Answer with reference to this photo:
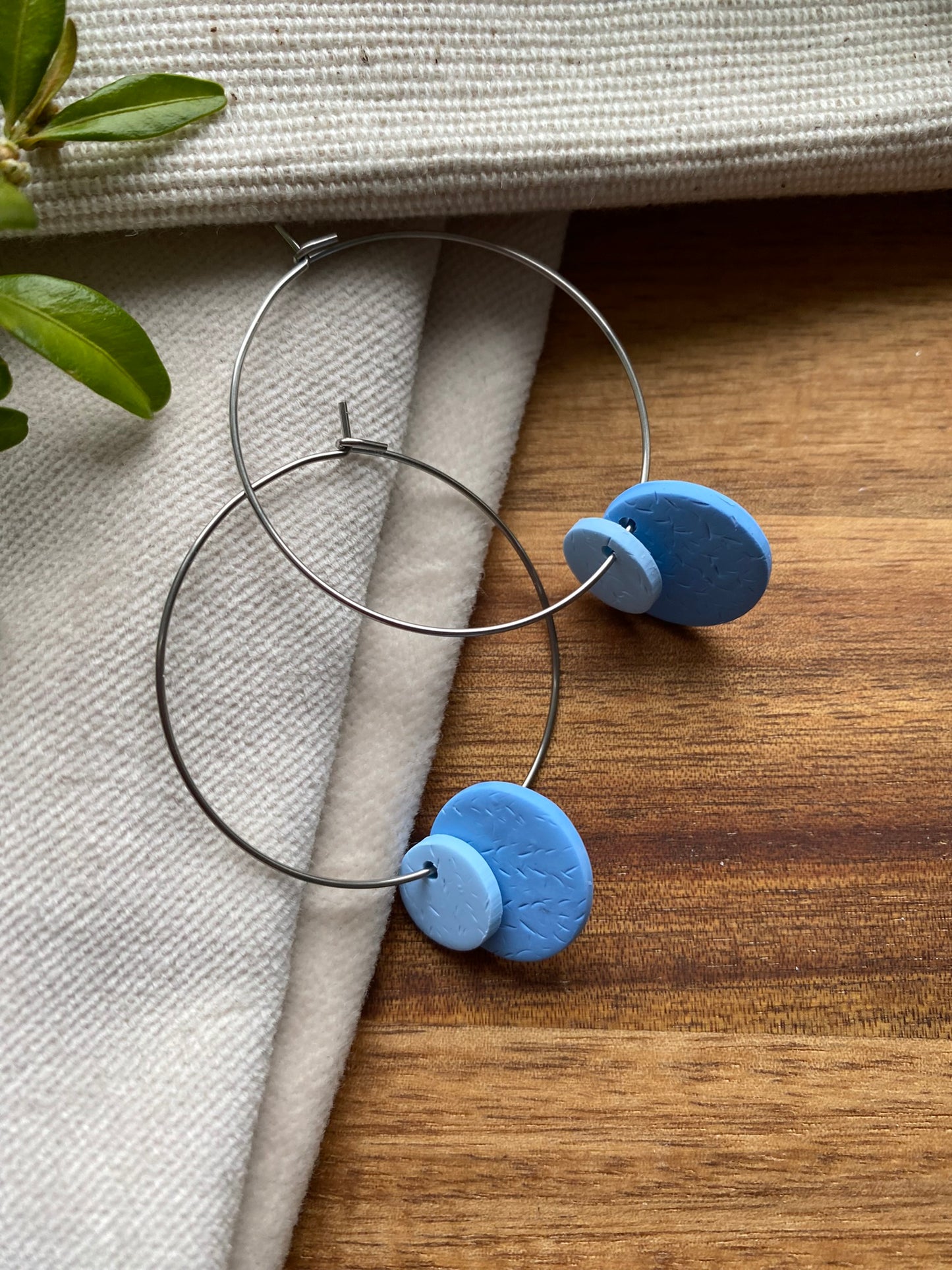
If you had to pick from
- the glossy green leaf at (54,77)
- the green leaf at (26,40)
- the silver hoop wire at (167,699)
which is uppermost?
the green leaf at (26,40)

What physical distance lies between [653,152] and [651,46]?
1.8 inches

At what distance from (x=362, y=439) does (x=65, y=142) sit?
0.16 m

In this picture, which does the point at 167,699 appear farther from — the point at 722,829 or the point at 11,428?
the point at 722,829

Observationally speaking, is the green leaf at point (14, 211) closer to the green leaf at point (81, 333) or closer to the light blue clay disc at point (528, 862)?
the green leaf at point (81, 333)

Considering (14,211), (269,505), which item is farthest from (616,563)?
(14,211)

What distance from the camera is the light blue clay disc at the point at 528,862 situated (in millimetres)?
383

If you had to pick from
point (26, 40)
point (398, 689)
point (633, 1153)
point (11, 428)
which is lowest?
point (633, 1153)

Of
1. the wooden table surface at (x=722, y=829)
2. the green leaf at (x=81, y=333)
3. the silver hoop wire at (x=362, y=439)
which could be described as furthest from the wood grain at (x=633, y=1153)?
the green leaf at (x=81, y=333)

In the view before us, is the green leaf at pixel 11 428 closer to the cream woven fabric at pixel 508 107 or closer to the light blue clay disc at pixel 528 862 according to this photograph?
the cream woven fabric at pixel 508 107

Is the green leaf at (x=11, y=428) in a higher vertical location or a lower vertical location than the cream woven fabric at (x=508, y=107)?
lower

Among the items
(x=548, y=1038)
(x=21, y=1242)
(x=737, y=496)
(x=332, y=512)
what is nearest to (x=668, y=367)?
(x=737, y=496)

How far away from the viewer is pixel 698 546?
1.37ft

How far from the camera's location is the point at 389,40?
1.41 feet

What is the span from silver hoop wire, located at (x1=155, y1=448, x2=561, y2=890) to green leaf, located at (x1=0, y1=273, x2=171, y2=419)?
0.06m
